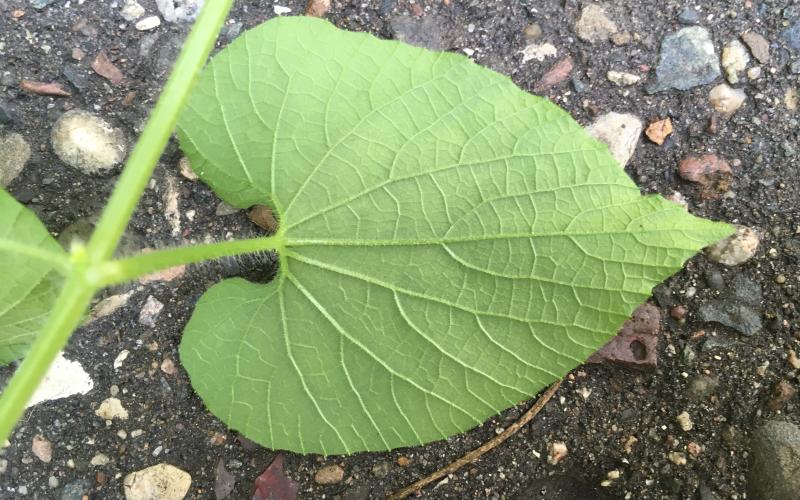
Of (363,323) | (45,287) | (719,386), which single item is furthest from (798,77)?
(45,287)

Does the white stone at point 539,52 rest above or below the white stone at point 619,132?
above

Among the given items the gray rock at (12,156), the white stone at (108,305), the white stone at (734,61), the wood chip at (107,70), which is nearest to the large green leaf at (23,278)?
the white stone at (108,305)

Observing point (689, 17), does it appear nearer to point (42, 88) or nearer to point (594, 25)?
point (594, 25)

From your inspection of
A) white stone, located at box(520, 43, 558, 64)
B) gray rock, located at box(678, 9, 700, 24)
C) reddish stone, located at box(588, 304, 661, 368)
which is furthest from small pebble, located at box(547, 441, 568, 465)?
gray rock, located at box(678, 9, 700, 24)

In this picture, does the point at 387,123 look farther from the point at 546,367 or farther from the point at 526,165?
the point at 546,367

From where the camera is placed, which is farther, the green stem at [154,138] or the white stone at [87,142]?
the white stone at [87,142]

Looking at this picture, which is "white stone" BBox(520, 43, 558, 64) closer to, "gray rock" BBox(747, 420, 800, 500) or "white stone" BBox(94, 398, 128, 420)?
"gray rock" BBox(747, 420, 800, 500)

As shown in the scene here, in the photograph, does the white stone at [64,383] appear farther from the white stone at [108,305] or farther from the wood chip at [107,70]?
the wood chip at [107,70]
